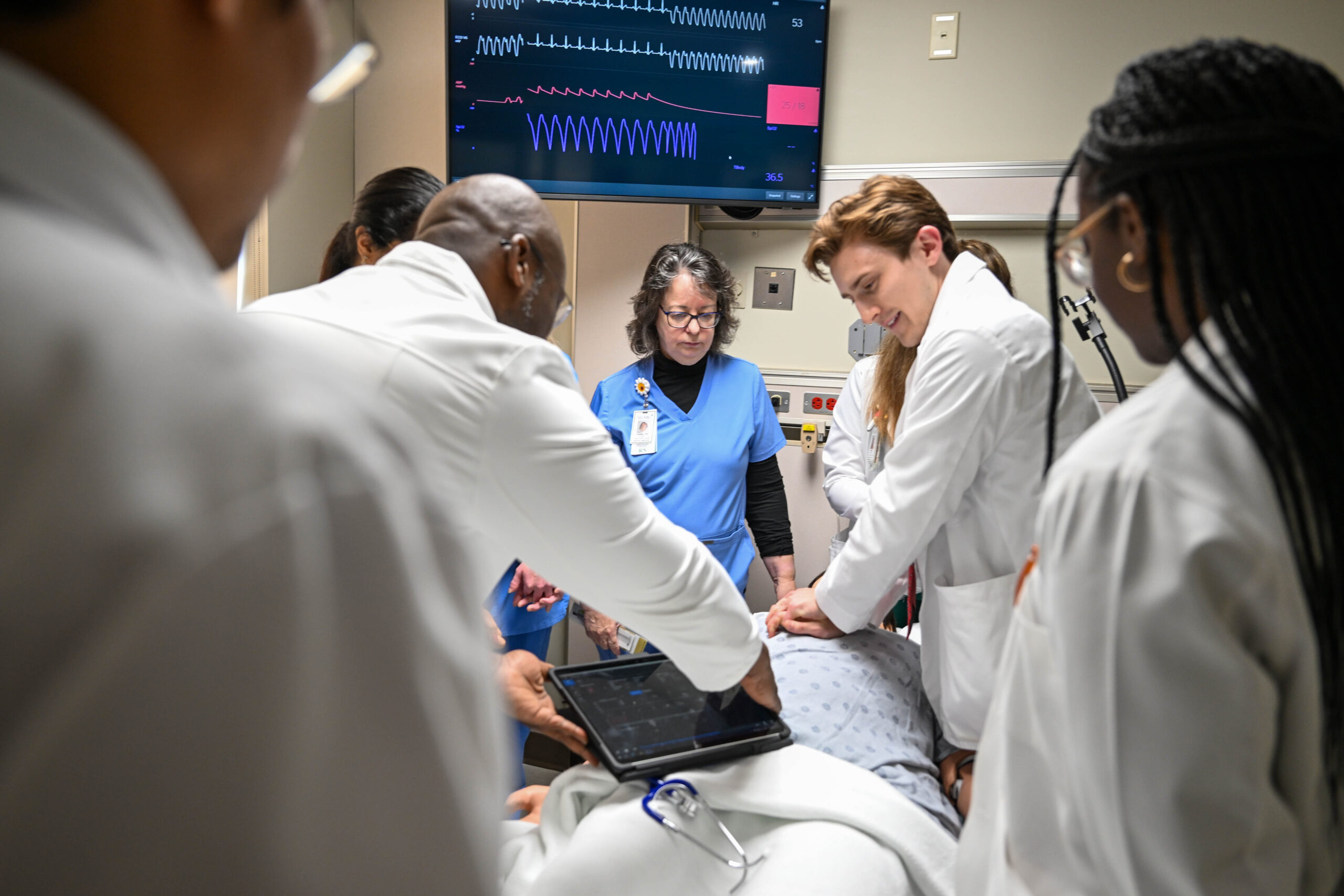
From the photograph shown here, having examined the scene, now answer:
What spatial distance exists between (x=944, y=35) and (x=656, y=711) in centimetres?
253

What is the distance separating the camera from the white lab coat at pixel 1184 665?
597 mm

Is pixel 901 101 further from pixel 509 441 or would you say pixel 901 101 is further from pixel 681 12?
pixel 509 441

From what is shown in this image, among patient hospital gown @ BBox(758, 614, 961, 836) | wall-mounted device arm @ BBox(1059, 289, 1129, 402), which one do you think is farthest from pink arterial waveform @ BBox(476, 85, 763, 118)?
patient hospital gown @ BBox(758, 614, 961, 836)

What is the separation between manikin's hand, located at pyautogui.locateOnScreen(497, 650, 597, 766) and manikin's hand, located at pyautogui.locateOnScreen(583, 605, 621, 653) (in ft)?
3.24

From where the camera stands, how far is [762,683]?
128cm

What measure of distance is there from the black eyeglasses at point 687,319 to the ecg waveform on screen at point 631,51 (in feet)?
2.67

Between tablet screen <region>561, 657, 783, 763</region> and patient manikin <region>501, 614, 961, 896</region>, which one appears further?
tablet screen <region>561, 657, 783, 763</region>

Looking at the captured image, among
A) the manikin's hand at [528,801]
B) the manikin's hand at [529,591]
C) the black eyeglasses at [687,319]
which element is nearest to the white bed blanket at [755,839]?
the manikin's hand at [528,801]

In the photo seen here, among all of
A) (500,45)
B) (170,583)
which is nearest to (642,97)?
(500,45)

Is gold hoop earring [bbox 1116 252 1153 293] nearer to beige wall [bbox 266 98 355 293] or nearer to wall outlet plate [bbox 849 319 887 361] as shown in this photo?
wall outlet plate [bbox 849 319 887 361]

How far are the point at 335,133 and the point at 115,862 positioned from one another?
328cm

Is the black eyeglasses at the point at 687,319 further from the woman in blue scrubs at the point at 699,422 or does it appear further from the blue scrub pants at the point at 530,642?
the blue scrub pants at the point at 530,642

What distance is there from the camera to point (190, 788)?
0.92 ft

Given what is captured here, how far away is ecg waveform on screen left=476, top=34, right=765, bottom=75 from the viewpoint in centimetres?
259
